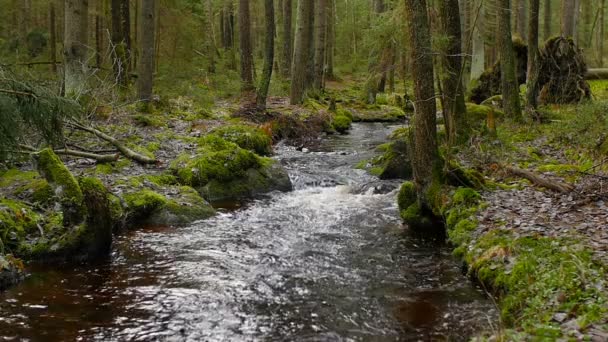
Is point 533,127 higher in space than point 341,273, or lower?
higher

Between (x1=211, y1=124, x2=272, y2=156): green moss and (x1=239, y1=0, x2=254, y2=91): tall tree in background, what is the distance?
19.1ft

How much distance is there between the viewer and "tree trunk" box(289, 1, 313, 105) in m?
19.8

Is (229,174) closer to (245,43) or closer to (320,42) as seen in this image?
(245,43)

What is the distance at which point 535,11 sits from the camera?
43.0ft

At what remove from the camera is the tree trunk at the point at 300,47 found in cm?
1983

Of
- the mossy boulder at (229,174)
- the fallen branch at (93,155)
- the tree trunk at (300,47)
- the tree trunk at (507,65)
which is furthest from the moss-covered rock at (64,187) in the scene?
the tree trunk at (300,47)

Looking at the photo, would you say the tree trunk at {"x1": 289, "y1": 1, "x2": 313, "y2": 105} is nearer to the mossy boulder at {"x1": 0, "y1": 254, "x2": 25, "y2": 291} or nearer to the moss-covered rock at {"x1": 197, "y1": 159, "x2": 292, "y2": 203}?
the moss-covered rock at {"x1": 197, "y1": 159, "x2": 292, "y2": 203}

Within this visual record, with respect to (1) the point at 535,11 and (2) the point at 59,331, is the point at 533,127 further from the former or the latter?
(2) the point at 59,331

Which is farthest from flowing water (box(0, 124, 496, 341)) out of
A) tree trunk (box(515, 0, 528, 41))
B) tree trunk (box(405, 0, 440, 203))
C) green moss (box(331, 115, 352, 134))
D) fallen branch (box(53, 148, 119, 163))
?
tree trunk (box(515, 0, 528, 41))

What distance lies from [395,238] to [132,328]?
13.9 feet

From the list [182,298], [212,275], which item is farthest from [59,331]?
[212,275]

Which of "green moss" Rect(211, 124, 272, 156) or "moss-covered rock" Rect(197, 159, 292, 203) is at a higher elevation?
"green moss" Rect(211, 124, 272, 156)

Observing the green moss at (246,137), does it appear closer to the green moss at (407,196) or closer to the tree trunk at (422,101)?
the green moss at (407,196)

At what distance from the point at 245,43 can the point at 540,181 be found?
13714mm
